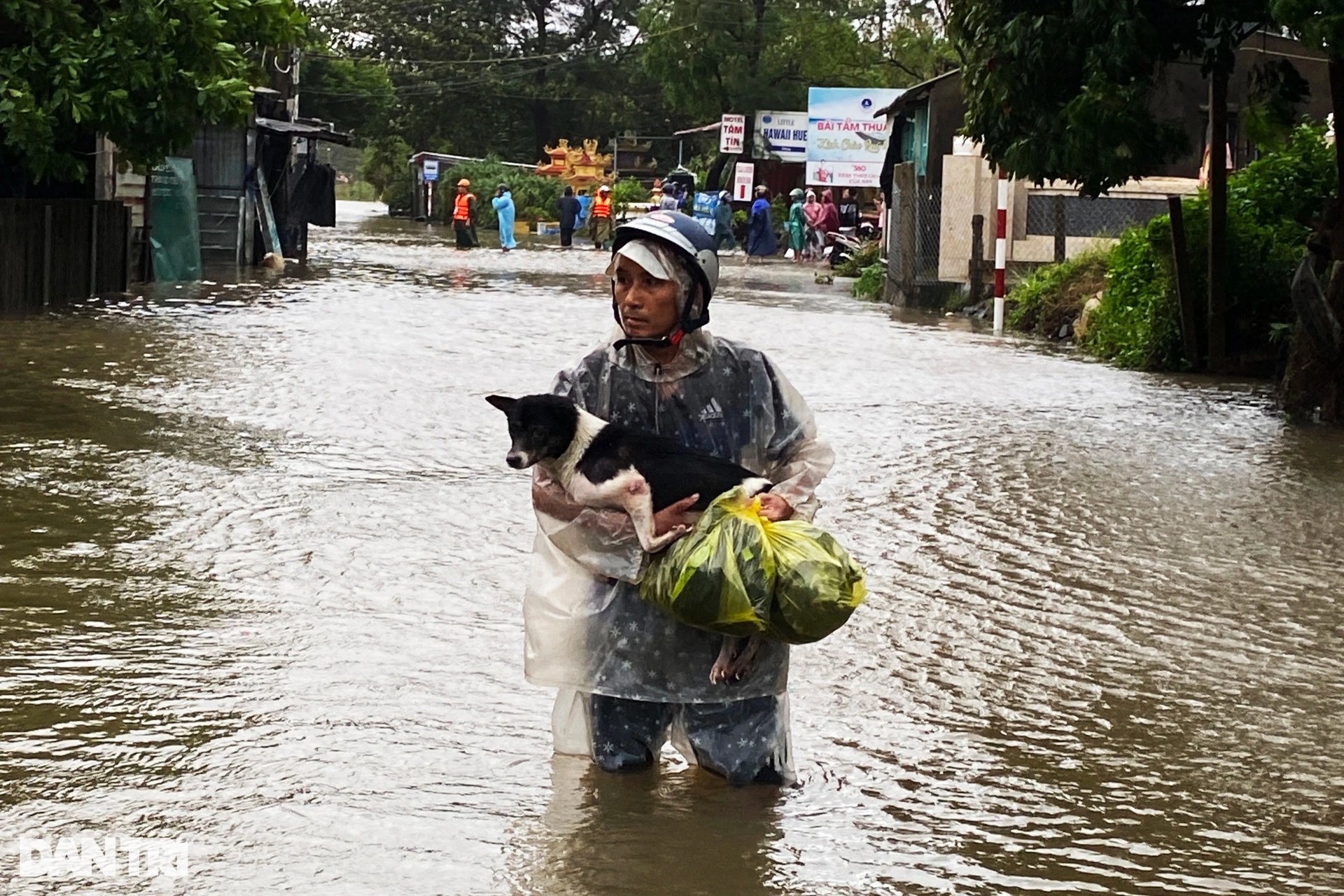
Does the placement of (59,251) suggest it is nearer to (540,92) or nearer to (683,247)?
(683,247)

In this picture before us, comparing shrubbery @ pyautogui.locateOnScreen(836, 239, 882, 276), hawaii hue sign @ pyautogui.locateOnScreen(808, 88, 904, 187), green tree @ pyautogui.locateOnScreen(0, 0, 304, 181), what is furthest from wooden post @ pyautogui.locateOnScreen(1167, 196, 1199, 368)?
hawaii hue sign @ pyautogui.locateOnScreen(808, 88, 904, 187)

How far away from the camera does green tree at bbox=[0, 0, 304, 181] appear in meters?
15.9

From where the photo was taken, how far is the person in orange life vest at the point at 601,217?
4203 centimetres

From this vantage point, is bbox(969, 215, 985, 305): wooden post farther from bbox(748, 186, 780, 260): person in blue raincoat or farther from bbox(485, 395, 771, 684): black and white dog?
bbox(485, 395, 771, 684): black and white dog

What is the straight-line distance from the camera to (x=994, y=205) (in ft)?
72.1

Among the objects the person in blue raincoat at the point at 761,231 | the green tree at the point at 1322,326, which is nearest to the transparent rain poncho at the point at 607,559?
the green tree at the point at 1322,326

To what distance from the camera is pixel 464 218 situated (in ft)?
124

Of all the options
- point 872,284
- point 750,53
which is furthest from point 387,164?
point 872,284

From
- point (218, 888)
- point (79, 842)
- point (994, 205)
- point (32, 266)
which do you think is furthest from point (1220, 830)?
point (994, 205)

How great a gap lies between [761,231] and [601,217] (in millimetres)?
4804

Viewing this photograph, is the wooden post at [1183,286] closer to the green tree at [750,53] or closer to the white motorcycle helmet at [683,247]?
the white motorcycle helmet at [683,247]

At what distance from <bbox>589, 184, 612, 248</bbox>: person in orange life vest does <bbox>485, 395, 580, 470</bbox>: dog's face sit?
37709mm

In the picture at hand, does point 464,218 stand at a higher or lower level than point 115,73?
lower

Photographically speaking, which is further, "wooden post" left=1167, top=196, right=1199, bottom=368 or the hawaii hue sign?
the hawaii hue sign
